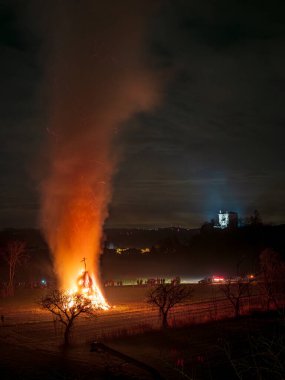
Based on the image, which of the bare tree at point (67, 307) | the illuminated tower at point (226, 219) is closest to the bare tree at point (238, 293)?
the bare tree at point (67, 307)

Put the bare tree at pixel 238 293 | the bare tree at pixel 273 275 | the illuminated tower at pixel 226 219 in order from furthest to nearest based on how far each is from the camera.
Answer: the illuminated tower at pixel 226 219 → the bare tree at pixel 273 275 → the bare tree at pixel 238 293

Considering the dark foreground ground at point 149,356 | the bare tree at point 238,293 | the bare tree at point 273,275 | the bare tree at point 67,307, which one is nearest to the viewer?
the dark foreground ground at point 149,356

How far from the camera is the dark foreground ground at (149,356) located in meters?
19.0

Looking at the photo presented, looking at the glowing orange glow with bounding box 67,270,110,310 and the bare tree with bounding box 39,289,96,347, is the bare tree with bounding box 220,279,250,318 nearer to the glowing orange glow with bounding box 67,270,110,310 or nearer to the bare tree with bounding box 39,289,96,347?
the bare tree with bounding box 39,289,96,347

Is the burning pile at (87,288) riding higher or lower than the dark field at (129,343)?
higher

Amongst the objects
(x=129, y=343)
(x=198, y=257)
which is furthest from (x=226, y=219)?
(x=129, y=343)

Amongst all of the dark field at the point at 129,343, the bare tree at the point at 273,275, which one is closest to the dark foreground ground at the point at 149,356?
the dark field at the point at 129,343

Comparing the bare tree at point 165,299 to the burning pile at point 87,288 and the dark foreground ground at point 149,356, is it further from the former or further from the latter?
the burning pile at point 87,288

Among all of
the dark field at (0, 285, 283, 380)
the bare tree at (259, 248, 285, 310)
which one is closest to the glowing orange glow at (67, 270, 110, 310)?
the dark field at (0, 285, 283, 380)

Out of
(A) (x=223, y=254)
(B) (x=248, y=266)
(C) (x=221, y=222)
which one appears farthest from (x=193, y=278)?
(C) (x=221, y=222)

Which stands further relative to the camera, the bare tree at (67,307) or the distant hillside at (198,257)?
the distant hillside at (198,257)

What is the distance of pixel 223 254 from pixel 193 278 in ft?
62.6

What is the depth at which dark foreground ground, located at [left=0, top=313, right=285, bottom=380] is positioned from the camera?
62.3 feet

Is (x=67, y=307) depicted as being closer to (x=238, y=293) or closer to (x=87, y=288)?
(x=87, y=288)
